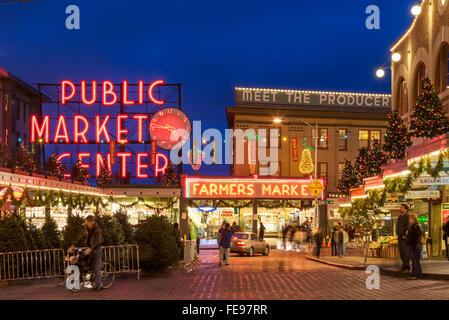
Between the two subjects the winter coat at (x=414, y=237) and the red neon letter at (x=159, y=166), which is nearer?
the winter coat at (x=414, y=237)

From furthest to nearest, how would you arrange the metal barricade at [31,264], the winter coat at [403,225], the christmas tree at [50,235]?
the christmas tree at [50,235] < the winter coat at [403,225] < the metal barricade at [31,264]

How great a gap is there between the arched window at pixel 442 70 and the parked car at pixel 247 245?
515 inches

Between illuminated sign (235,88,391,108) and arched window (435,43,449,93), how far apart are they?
33.7 m

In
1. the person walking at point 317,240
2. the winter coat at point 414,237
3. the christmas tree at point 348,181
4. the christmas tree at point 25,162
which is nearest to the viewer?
the winter coat at point 414,237

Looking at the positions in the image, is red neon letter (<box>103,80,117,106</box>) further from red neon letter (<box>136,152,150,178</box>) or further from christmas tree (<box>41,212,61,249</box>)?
christmas tree (<box>41,212,61,249</box>)

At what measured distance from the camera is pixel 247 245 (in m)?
34.0

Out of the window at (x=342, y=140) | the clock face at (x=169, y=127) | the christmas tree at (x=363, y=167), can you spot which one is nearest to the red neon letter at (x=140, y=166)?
the clock face at (x=169, y=127)

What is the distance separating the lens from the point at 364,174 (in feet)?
133

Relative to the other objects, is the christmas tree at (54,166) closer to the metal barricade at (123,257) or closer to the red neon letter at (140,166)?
the red neon letter at (140,166)

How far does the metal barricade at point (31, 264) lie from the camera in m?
16.4

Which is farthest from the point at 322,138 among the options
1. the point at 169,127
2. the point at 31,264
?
the point at 31,264

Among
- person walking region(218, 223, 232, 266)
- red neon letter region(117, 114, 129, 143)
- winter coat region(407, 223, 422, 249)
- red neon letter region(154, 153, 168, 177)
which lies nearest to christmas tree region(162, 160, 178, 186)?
red neon letter region(117, 114, 129, 143)
